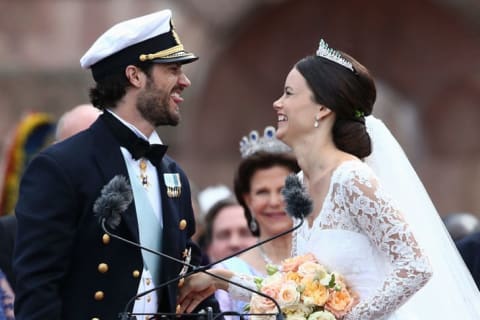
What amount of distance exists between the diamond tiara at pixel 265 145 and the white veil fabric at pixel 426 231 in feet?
5.26

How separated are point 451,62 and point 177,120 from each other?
11.7m

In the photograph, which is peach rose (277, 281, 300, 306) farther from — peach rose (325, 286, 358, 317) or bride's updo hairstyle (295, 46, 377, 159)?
bride's updo hairstyle (295, 46, 377, 159)

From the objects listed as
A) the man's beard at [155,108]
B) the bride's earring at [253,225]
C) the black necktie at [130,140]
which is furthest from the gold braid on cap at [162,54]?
the bride's earring at [253,225]

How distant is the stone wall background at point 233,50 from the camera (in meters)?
16.0

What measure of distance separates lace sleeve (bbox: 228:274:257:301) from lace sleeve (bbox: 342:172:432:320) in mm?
587

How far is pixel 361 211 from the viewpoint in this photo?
5340 millimetres

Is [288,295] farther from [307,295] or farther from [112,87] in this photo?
[112,87]

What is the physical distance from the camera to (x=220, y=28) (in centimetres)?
1614

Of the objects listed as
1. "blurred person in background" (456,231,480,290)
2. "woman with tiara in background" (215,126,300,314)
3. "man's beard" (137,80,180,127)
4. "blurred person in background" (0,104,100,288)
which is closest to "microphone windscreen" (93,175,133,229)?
"man's beard" (137,80,180,127)

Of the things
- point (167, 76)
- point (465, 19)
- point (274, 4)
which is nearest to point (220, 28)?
point (274, 4)

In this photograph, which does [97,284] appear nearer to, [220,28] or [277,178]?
[277,178]

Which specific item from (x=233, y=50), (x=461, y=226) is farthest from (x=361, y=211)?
(x=233, y=50)

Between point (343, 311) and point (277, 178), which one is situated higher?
point (277, 178)

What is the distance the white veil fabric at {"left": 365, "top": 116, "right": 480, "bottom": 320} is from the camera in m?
5.84
